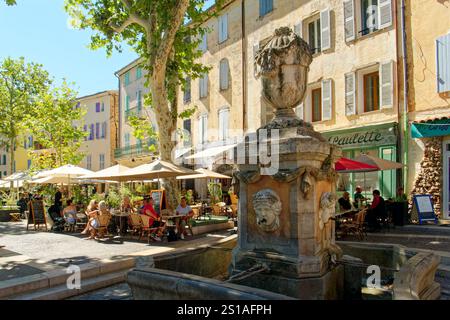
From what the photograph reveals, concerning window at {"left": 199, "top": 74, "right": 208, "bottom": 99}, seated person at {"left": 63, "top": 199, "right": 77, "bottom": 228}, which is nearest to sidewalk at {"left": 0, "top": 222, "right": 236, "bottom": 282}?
seated person at {"left": 63, "top": 199, "right": 77, "bottom": 228}

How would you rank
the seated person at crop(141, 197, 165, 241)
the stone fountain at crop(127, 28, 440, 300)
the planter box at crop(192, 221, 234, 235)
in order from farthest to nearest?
the planter box at crop(192, 221, 234, 235) < the seated person at crop(141, 197, 165, 241) < the stone fountain at crop(127, 28, 440, 300)

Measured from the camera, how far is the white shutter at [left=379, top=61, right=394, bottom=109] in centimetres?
1461

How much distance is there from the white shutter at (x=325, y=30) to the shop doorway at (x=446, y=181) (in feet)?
21.5

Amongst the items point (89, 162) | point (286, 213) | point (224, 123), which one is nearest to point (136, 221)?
point (286, 213)

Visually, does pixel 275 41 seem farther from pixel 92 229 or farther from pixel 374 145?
pixel 374 145

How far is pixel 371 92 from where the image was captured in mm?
15844

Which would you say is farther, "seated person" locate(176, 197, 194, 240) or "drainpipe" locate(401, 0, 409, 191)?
"drainpipe" locate(401, 0, 409, 191)

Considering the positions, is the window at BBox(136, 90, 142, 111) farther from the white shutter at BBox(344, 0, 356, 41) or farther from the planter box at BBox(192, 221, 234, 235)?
the planter box at BBox(192, 221, 234, 235)

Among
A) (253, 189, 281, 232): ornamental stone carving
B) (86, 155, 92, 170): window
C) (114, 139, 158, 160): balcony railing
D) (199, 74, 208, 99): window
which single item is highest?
(199, 74, 208, 99): window

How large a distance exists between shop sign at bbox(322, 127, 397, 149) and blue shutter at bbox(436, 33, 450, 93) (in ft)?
7.12

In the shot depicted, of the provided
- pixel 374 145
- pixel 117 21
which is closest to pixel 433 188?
pixel 374 145

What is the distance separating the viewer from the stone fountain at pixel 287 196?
14.4 feet

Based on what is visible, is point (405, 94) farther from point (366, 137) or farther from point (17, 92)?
point (17, 92)

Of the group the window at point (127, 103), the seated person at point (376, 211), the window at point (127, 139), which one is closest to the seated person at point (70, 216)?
the seated person at point (376, 211)
